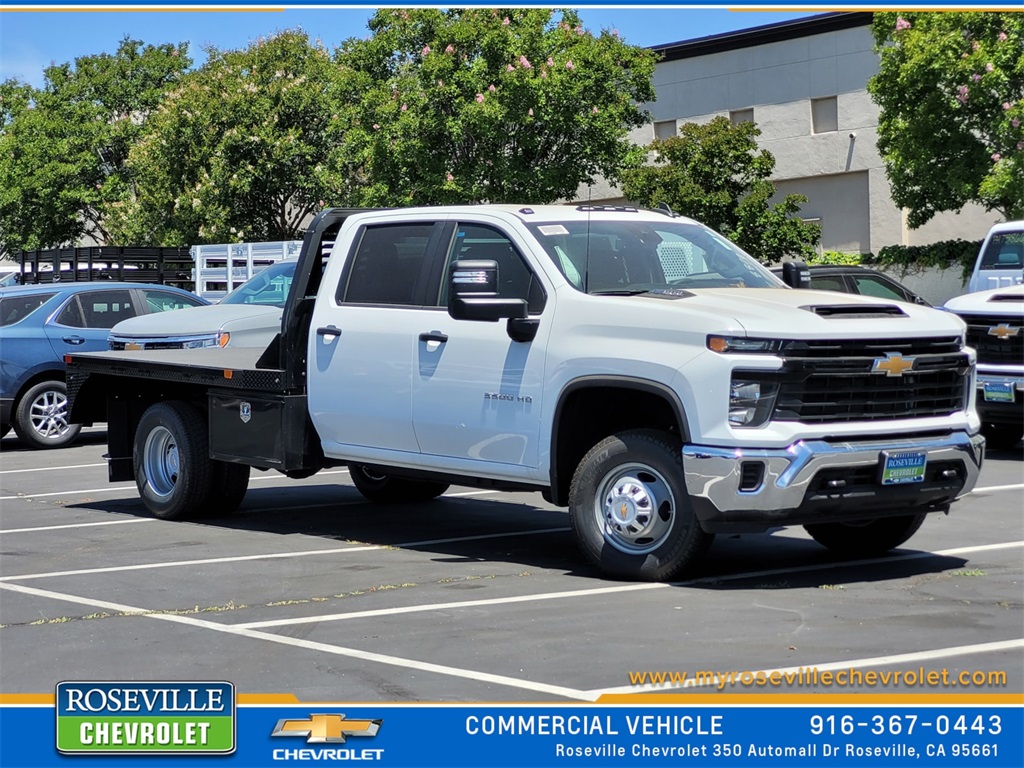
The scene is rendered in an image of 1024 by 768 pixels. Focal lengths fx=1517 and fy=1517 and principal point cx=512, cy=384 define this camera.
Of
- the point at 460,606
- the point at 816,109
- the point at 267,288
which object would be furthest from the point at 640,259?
the point at 816,109

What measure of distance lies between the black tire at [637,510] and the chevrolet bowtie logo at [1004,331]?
6.74m

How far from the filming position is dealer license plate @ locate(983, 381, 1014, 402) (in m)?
13.5

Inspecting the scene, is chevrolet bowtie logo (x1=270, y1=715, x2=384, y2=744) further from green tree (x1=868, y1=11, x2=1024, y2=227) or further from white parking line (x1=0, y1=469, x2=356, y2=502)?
green tree (x1=868, y1=11, x2=1024, y2=227)

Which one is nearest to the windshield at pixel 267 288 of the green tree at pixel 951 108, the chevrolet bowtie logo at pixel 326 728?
the chevrolet bowtie logo at pixel 326 728

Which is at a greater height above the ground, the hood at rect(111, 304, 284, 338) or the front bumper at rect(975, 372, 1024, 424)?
the hood at rect(111, 304, 284, 338)

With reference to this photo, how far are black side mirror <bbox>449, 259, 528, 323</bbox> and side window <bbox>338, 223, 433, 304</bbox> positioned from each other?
2.91 feet

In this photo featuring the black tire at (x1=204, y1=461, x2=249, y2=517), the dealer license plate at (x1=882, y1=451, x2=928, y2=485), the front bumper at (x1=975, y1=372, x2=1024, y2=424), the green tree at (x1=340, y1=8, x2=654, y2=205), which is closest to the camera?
the dealer license plate at (x1=882, y1=451, x2=928, y2=485)

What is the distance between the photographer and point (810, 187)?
4262 centimetres

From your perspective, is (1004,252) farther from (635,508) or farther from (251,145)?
(251,145)

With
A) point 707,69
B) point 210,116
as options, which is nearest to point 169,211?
point 210,116

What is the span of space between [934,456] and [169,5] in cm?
450

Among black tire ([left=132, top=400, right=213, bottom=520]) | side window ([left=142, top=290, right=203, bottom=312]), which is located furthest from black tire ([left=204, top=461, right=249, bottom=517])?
side window ([left=142, top=290, right=203, bottom=312])

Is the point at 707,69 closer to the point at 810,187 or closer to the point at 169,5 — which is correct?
the point at 810,187

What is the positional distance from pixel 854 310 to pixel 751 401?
87 centimetres
